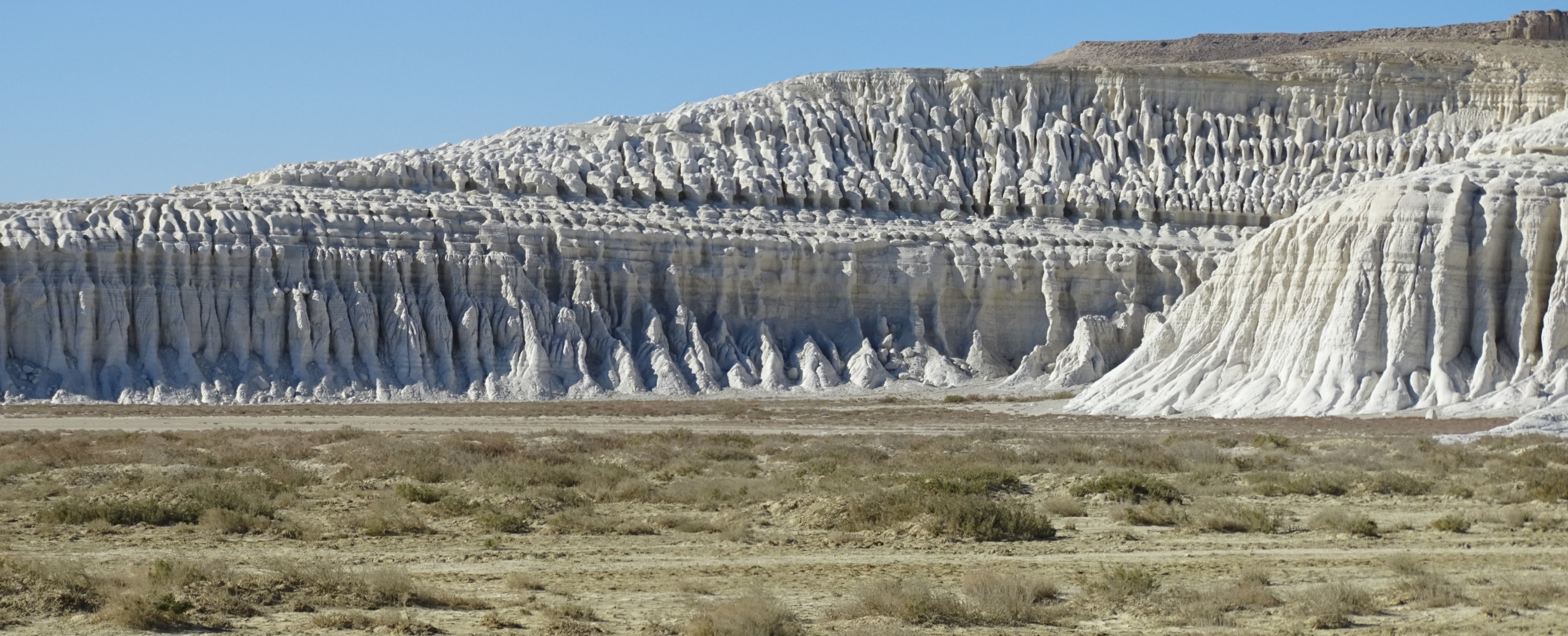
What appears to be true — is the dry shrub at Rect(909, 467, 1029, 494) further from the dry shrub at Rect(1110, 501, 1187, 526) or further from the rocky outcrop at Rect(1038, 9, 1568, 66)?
the rocky outcrop at Rect(1038, 9, 1568, 66)

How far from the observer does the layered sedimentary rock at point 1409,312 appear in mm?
47656

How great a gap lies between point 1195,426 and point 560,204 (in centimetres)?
3483

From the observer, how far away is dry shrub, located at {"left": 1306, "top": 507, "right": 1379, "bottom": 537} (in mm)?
22172

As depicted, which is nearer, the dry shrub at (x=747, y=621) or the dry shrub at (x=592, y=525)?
the dry shrub at (x=747, y=621)

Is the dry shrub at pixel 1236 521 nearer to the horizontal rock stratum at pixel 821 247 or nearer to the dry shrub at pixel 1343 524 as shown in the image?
the dry shrub at pixel 1343 524

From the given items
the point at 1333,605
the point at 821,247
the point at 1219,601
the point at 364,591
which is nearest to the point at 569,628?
the point at 364,591

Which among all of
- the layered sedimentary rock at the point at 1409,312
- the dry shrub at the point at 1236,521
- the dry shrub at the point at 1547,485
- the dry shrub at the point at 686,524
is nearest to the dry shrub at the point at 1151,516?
the dry shrub at the point at 1236,521

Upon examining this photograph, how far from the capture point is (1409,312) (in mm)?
49000

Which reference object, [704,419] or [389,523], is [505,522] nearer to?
[389,523]

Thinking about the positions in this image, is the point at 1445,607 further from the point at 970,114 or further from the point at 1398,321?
the point at 970,114

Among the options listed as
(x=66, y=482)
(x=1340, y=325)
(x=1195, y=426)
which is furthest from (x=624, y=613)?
(x=1340, y=325)

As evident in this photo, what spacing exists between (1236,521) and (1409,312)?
28765 mm

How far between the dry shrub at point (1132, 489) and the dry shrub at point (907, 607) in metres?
9.39

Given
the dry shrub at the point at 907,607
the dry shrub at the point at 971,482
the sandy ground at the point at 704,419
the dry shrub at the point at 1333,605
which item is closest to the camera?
the dry shrub at the point at 1333,605
